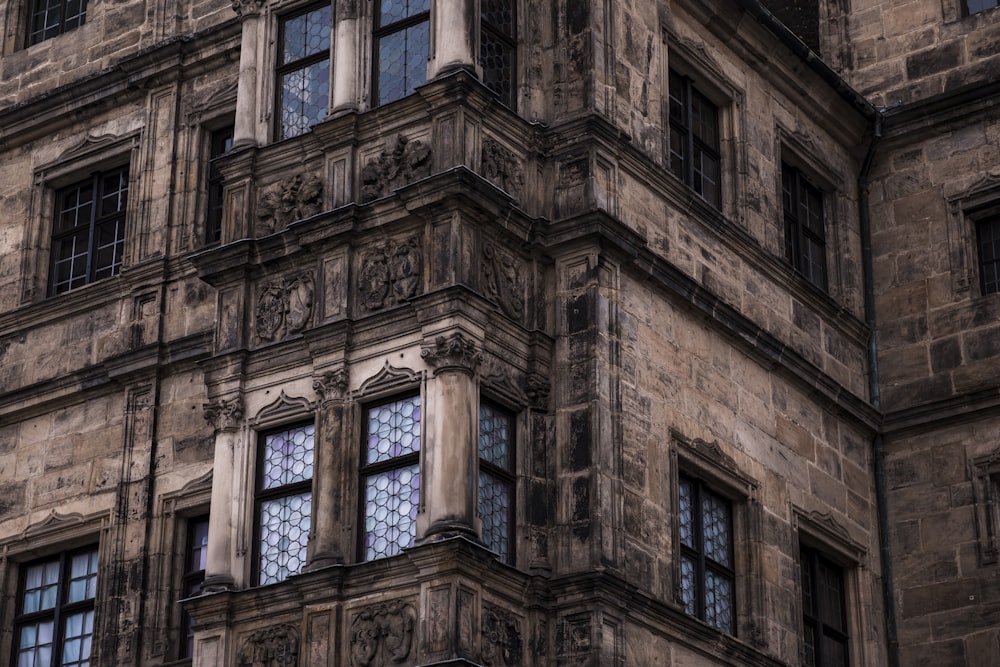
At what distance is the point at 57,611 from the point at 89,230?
447 centimetres

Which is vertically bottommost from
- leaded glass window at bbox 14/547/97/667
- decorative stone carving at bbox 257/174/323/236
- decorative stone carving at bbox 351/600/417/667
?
decorative stone carving at bbox 351/600/417/667

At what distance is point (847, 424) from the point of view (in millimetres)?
24234

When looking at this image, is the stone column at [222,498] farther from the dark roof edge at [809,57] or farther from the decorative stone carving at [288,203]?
the dark roof edge at [809,57]

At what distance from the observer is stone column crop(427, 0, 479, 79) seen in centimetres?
2036

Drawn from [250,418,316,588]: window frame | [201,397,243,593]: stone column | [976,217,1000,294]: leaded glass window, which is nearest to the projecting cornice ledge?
[976,217,1000,294]: leaded glass window

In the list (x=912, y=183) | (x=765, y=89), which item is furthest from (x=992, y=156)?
(x=765, y=89)

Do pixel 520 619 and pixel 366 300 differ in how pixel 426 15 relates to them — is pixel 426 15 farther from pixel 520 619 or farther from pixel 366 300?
pixel 520 619

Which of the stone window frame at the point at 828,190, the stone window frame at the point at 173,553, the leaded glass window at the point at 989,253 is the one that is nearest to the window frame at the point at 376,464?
the stone window frame at the point at 173,553

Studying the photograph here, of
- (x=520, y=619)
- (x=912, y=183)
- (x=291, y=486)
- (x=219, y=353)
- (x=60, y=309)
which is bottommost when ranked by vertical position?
(x=520, y=619)

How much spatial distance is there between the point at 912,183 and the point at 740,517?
19.4 feet

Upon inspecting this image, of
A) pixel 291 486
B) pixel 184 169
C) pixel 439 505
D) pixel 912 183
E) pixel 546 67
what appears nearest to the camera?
pixel 439 505

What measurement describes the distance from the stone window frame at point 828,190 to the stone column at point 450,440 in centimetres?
672

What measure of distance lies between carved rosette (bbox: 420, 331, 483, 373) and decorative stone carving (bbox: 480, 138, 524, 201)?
1871 millimetres

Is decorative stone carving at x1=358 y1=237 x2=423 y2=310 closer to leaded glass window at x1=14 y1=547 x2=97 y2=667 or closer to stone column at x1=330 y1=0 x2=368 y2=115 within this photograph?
stone column at x1=330 y1=0 x2=368 y2=115
